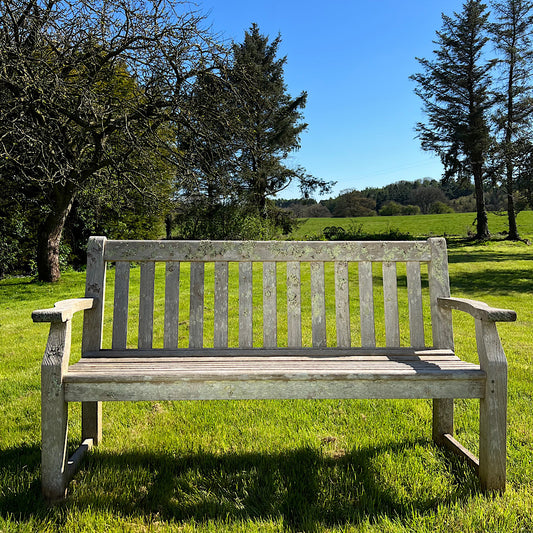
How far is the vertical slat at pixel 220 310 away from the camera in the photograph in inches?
101

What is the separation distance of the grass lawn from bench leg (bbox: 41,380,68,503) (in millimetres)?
77

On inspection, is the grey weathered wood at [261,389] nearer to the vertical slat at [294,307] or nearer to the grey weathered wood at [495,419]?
the grey weathered wood at [495,419]

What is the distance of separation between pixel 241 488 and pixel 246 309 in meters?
0.99

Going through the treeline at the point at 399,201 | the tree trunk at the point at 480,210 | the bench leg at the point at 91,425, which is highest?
the treeline at the point at 399,201

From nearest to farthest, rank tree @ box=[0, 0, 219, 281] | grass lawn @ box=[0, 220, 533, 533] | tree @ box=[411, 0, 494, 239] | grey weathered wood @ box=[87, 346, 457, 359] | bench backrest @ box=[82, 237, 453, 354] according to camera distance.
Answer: grass lawn @ box=[0, 220, 533, 533]
grey weathered wood @ box=[87, 346, 457, 359]
bench backrest @ box=[82, 237, 453, 354]
tree @ box=[0, 0, 219, 281]
tree @ box=[411, 0, 494, 239]

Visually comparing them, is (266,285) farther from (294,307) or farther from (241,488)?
(241,488)

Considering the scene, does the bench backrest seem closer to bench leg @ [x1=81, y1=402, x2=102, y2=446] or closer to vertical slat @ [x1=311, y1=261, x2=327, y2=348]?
vertical slat @ [x1=311, y1=261, x2=327, y2=348]

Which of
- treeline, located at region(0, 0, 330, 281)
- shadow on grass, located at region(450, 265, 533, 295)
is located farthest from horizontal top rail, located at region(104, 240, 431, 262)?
shadow on grass, located at region(450, 265, 533, 295)

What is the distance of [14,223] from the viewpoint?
12.9 m

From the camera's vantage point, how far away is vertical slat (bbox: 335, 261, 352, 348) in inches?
102

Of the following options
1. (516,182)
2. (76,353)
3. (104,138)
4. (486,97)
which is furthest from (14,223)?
(486,97)

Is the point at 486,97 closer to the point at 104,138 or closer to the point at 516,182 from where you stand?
the point at 516,182

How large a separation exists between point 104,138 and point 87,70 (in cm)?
151

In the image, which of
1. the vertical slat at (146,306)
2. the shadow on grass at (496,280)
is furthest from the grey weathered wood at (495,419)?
the shadow on grass at (496,280)
